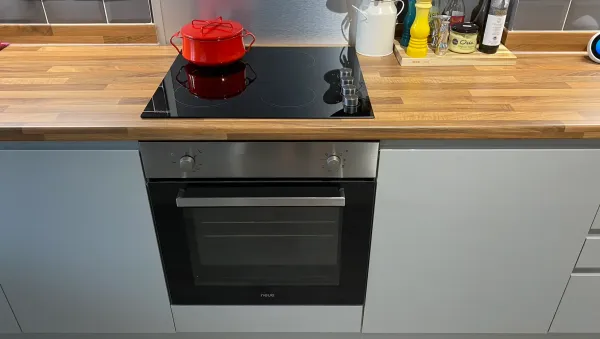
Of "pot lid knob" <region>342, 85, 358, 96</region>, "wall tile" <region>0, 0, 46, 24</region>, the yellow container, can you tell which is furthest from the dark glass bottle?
"wall tile" <region>0, 0, 46, 24</region>

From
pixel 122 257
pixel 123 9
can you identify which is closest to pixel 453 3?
pixel 123 9

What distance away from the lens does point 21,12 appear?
1.57 metres

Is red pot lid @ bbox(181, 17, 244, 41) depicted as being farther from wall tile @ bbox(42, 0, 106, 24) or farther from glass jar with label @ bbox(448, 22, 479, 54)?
glass jar with label @ bbox(448, 22, 479, 54)

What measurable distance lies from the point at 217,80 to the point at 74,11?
1.97 feet

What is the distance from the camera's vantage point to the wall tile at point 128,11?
1.56 meters

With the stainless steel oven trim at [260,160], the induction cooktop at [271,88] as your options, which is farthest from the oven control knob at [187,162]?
the induction cooktop at [271,88]

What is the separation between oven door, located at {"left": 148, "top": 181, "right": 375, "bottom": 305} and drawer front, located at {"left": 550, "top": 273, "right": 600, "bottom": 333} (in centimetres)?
62

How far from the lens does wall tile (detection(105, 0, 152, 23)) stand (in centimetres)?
156

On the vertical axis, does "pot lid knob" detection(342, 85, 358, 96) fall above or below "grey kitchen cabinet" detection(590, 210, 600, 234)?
above

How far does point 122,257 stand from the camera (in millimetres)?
1353

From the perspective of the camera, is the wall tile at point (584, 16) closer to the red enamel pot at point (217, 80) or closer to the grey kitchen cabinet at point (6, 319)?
the red enamel pot at point (217, 80)

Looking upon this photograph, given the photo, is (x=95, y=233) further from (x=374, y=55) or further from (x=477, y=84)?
(x=477, y=84)

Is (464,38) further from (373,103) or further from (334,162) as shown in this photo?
(334,162)

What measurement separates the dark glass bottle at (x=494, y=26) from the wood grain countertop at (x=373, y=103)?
0.07m
